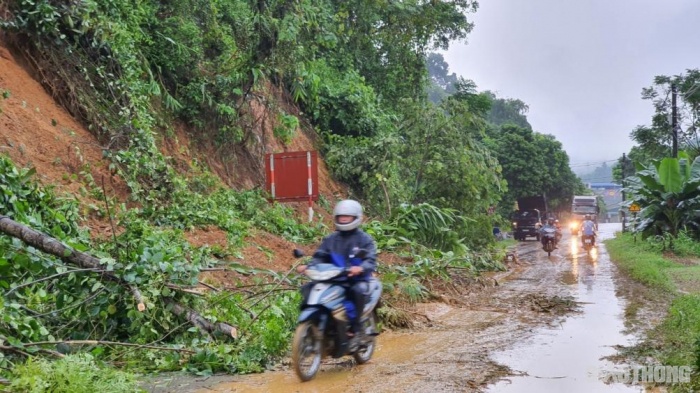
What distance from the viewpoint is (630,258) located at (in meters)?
18.8

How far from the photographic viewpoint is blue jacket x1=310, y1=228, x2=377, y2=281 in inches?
245

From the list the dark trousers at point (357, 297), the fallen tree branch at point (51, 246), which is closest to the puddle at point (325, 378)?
the dark trousers at point (357, 297)

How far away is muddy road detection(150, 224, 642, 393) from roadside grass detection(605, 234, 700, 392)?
455 millimetres

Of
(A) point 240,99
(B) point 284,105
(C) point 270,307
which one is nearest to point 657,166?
(B) point 284,105

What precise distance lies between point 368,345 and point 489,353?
1376mm

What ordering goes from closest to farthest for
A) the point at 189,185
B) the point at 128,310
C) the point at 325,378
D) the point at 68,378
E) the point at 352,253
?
1. the point at 68,378
2. the point at 325,378
3. the point at 352,253
4. the point at 128,310
5. the point at 189,185

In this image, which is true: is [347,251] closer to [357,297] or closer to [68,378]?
[357,297]

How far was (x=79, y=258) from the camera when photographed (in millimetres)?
6582

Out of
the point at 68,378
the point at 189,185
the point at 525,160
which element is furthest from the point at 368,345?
the point at 525,160

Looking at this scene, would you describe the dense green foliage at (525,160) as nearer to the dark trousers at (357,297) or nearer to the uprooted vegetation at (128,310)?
the uprooted vegetation at (128,310)

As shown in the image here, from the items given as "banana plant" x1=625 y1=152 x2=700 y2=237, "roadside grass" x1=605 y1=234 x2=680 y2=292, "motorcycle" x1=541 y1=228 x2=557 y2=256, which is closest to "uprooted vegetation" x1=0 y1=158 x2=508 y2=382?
"roadside grass" x1=605 y1=234 x2=680 y2=292

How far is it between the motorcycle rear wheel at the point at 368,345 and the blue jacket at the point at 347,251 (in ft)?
1.83

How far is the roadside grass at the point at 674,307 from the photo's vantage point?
20.0ft

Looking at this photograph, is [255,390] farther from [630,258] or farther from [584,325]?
[630,258]
